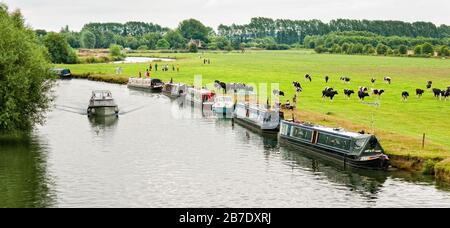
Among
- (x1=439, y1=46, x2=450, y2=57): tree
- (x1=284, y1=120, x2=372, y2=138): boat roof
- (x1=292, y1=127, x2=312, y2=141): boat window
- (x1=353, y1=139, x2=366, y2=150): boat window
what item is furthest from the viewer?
(x1=439, y1=46, x2=450, y2=57): tree

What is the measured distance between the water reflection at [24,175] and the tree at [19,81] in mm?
1757

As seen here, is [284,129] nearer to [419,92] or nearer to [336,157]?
[336,157]

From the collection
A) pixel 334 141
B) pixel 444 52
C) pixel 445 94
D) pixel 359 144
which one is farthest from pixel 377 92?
pixel 444 52

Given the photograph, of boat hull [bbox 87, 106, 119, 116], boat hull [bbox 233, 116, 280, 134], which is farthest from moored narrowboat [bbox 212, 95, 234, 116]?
boat hull [bbox 87, 106, 119, 116]

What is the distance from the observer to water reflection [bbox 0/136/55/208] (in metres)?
36.2

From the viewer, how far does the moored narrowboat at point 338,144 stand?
4338 cm

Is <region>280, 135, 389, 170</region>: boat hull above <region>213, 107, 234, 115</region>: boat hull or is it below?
below

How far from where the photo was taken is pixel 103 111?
68.6m

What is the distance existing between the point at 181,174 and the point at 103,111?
A: 2825 centimetres

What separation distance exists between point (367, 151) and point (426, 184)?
524 cm

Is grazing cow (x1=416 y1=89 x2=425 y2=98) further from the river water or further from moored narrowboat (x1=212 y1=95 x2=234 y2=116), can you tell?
the river water

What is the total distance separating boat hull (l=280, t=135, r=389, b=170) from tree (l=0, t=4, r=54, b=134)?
2022 centimetres

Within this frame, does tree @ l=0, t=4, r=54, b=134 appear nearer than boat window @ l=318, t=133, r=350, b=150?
No
